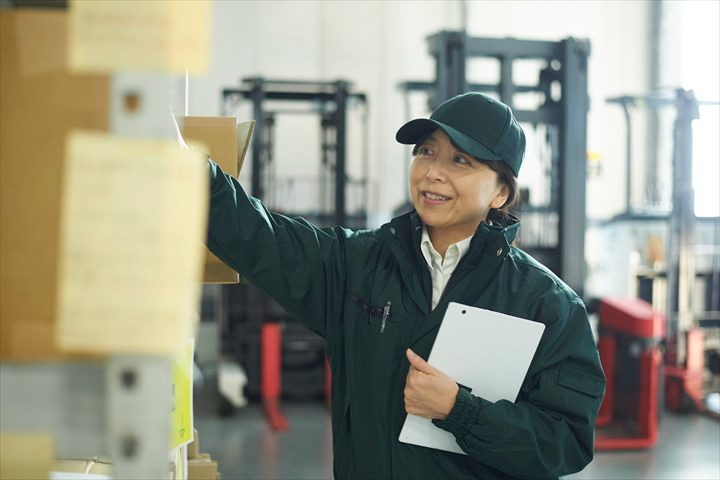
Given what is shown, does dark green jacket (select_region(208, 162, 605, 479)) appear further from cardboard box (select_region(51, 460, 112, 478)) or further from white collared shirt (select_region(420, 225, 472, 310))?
cardboard box (select_region(51, 460, 112, 478))

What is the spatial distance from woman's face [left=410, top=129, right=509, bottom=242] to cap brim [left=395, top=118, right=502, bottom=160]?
3cm

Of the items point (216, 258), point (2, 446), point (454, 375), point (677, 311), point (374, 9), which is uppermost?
point (374, 9)

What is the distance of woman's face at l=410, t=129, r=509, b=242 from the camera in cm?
168

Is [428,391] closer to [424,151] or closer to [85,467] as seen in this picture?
[424,151]

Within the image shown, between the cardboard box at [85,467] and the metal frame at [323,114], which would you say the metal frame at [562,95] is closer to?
the metal frame at [323,114]

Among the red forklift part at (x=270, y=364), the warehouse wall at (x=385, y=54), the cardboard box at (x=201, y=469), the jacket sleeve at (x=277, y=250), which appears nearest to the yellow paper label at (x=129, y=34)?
the jacket sleeve at (x=277, y=250)

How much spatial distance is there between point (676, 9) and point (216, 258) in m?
8.44

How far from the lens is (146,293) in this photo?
2.09 ft

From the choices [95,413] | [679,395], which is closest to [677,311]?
[679,395]

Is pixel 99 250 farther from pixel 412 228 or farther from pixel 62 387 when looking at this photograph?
pixel 412 228

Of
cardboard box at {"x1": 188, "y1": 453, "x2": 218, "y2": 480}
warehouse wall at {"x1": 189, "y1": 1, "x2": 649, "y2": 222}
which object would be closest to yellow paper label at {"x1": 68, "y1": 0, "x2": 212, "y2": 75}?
cardboard box at {"x1": 188, "y1": 453, "x2": 218, "y2": 480}

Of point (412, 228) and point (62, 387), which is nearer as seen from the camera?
point (62, 387)

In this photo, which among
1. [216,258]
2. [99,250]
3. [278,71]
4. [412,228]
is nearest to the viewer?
[99,250]

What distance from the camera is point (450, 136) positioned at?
5.37 feet
